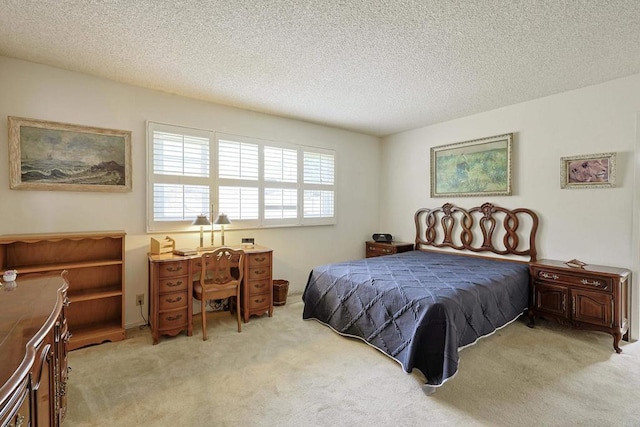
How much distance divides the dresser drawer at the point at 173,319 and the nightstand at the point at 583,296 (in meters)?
3.80

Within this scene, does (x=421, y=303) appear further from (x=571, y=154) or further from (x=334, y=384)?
(x=571, y=154)

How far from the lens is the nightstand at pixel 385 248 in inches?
190

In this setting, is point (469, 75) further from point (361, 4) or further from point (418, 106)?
point (361, 4)

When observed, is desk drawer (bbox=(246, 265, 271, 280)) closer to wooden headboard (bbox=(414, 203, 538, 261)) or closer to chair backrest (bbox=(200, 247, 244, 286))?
chair backrest (bbox=(200, 247, 244, 286))

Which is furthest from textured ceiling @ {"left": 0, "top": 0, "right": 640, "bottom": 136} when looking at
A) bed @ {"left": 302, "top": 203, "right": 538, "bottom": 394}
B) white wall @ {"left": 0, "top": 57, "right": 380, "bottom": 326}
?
bed @ {"left": 302, "top": 203, "right": 538, "bottom": 394}

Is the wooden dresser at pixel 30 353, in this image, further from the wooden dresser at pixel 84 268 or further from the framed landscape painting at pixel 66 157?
the framed landscape painting at pixel 66 157

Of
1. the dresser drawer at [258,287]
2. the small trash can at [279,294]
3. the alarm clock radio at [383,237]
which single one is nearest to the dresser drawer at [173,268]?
the dresser drawer at [258,287]

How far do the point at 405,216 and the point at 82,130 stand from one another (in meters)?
4.59

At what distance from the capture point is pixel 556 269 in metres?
3.11

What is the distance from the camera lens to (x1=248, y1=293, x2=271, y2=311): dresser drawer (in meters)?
3.49

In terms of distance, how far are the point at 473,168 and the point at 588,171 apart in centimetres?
126

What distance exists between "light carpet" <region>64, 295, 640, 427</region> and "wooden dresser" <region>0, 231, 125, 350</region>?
0.97 feet

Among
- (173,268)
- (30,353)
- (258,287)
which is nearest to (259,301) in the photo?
(258,287)

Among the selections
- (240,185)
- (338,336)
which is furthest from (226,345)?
(240,185)
